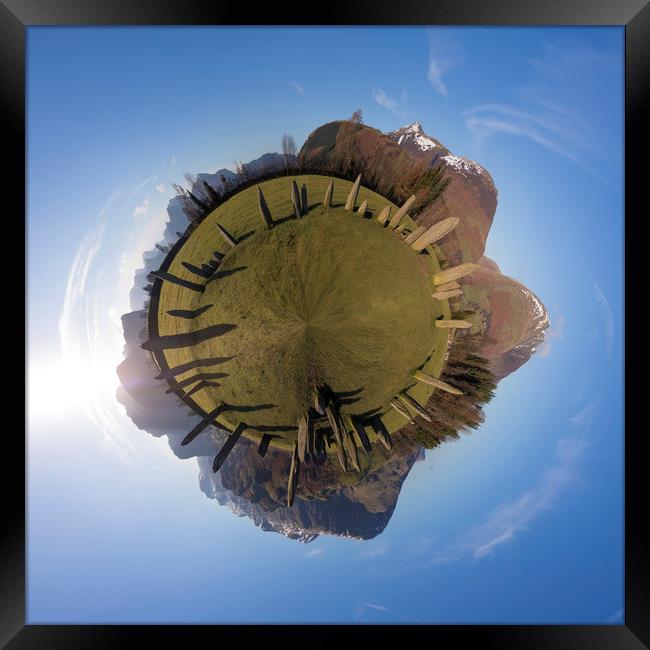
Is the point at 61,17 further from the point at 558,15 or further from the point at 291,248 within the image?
the point at 558,15

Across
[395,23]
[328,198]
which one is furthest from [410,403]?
[395,23]

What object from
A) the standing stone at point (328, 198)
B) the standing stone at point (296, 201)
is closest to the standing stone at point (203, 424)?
the standing stone at point (296, 201)

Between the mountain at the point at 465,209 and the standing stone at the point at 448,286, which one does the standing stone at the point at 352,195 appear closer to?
the mountain at the point at 465,209

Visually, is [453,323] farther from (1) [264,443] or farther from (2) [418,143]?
(2) [418,143]

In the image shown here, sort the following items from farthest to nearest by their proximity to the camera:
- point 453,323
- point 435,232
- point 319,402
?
point 453,323, point 435,232, point 319,402

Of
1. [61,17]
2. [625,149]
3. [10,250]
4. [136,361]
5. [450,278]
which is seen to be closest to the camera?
[61,17]

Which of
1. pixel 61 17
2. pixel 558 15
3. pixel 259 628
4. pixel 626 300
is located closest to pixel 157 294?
pixel 61 17
